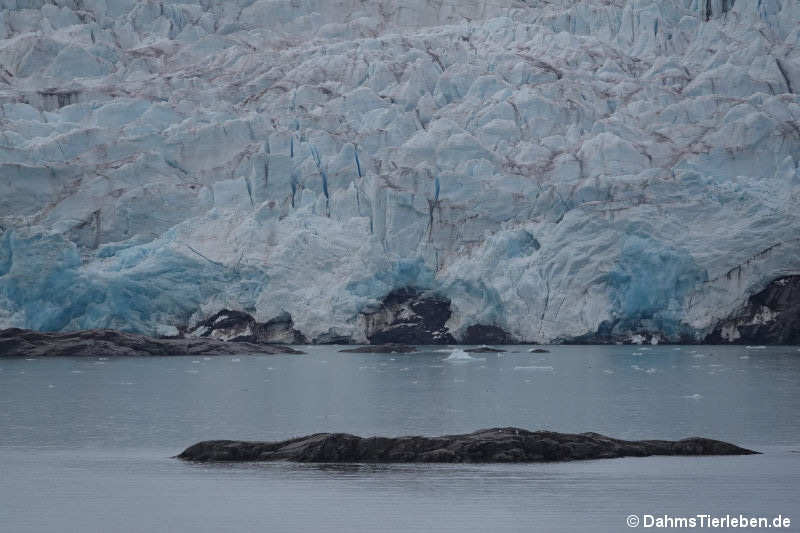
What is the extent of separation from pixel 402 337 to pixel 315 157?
6.74m

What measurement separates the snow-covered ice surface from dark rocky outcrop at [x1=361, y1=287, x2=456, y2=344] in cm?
72

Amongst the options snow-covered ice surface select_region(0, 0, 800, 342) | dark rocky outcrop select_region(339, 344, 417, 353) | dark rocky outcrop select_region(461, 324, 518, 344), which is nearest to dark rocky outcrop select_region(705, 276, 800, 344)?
snow-covered ice surface select_region(0, 0, 800, 342)

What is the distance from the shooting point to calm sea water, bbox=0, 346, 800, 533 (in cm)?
922

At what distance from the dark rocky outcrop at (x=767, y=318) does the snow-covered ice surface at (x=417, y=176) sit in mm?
843

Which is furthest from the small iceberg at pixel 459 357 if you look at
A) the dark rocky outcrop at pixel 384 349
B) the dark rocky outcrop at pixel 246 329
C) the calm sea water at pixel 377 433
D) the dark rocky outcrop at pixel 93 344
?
the dark rocky outcrop at pixel 93 344

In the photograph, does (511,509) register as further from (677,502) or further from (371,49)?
(371,49)

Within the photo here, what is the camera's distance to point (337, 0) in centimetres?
5628

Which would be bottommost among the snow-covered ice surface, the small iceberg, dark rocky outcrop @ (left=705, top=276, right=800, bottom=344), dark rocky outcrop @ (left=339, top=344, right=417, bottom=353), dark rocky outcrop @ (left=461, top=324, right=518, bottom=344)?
dark rocky outcrop @ (left=339, top=344, right=417, bottom=353)

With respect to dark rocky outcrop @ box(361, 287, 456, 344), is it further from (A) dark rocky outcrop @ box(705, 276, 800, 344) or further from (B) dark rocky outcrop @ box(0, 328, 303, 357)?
(A) dark rocky outcrop @ box(705, 276, 800, 344)

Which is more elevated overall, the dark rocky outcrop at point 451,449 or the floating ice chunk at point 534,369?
the dark rocky outcrop at point 451,449

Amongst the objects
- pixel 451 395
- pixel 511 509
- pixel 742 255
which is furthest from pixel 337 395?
pixel 742 255

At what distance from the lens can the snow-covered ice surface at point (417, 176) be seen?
35.5 metres

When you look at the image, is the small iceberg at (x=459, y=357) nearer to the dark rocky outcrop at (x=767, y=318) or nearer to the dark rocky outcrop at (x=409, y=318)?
the dark rocky outcrop at (x=409, y=318)

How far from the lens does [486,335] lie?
3831 cm
